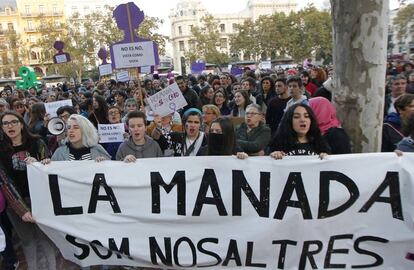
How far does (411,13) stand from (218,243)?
45.8 m

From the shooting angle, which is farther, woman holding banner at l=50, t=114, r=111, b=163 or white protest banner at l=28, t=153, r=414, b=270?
woman holding banner at l=50, t=114, r=111, b=163

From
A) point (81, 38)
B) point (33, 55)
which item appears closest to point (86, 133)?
point (81, 38)

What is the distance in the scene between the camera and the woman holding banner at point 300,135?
3546 mm

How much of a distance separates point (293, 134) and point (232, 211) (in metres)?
0.86

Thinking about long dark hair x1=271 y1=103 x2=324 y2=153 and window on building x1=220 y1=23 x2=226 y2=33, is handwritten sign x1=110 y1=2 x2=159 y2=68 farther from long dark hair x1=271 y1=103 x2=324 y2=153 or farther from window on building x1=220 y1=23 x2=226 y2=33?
window on building x1=220 y1=23 x2=226 y2=33

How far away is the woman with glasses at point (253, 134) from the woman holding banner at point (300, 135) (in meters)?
0.59

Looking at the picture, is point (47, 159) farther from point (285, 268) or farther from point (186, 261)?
point (285, 268)

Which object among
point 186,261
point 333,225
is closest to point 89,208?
point 186,261

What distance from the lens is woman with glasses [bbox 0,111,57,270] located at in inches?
140

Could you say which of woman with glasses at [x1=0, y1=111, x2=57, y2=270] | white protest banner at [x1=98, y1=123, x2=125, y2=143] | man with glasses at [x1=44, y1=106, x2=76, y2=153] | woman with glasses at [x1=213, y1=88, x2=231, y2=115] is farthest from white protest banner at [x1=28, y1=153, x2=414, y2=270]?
woman with glasses at [x1=213, y1=88, x2=231, y2=115]

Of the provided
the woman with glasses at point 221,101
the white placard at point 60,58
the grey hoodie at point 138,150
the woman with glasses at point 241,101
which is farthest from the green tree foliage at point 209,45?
the grey hoodie at point 138,150

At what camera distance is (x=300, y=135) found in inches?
142

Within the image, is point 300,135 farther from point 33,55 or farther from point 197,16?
point 197,16

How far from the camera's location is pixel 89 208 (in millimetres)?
→ 3570
